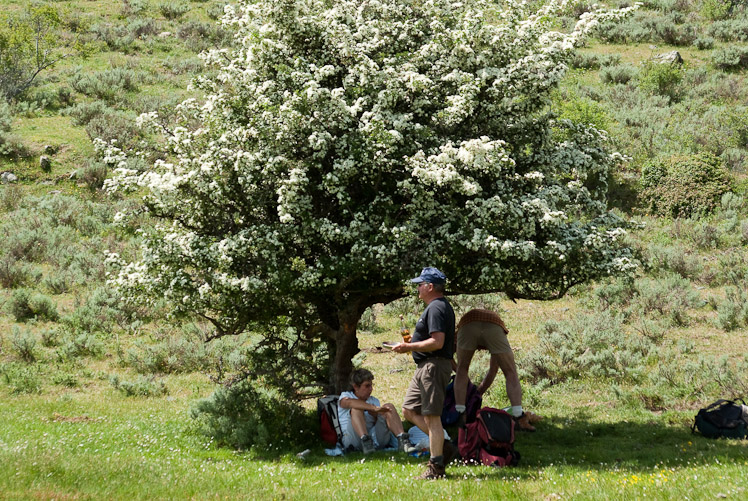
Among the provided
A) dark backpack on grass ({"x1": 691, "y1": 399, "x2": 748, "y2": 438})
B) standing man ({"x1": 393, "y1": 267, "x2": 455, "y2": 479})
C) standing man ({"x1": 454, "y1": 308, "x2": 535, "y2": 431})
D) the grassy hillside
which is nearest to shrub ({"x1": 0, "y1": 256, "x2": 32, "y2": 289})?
the grassy hillside

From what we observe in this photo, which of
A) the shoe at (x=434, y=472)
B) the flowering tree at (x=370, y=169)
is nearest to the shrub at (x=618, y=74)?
the flowering tree at (x=370, y=169)

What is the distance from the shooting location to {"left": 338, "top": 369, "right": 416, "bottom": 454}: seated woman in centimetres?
1002

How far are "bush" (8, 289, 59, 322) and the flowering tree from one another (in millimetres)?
10941

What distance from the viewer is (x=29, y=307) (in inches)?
809

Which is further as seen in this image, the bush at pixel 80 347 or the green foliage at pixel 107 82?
the green foliage at pixel 107 82

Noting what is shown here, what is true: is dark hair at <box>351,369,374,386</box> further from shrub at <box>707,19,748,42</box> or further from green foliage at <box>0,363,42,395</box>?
shrub at <box>707,19,748,42</box>

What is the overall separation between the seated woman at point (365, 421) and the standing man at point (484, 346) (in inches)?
42.0

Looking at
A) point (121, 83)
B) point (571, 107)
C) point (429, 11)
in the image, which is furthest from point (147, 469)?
point (121, 83)

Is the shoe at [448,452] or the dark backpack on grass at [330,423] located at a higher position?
the shoe at [448,452]

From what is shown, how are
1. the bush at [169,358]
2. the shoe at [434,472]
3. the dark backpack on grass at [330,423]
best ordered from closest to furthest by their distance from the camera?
the shoe at [434,472], the dark backpack on grass at [330,423], the bush at [169,358]

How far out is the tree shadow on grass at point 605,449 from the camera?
885 cm

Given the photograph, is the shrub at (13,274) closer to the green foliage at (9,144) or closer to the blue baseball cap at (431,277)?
the green foliage at (9,144)

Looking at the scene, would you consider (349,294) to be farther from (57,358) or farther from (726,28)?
(726,28)

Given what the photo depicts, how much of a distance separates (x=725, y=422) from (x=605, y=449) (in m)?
2.14
